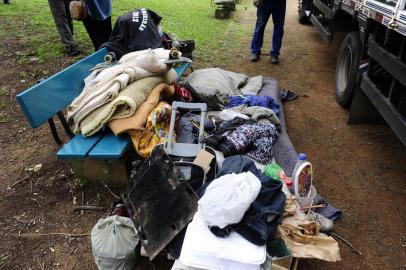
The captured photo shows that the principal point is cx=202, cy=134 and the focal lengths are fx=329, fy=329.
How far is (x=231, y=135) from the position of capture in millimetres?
2912

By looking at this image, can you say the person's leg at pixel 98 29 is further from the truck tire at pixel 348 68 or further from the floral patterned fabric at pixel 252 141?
the truck tire at pixel 348 68

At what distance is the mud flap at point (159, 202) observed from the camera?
2191 millimetres

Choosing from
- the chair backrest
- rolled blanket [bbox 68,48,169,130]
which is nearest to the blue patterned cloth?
rolled blanket [bbox 68,48,169,130]

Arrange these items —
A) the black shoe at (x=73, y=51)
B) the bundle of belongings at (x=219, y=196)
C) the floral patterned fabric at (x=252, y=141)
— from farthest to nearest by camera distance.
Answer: the black shoe at (x=73, y=51) < the floral patterned fabric at (x=252, y=141) < the bundle of belongings at (x=219, y=196)

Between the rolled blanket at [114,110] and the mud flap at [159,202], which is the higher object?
the rolled blanket at [114,110]

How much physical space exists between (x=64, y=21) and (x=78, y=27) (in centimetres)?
226

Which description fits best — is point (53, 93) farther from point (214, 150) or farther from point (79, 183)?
point (214, 150)

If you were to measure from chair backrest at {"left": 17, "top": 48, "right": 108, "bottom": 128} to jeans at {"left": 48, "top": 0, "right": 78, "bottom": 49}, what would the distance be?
236 centimetres

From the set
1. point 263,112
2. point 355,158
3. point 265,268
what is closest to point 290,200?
point 265,268

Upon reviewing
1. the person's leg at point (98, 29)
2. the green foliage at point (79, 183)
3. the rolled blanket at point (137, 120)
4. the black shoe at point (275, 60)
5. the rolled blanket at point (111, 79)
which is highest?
the person's leg at point (98, 29)

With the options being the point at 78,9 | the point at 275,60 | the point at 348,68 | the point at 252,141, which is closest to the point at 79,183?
the point at 252,141

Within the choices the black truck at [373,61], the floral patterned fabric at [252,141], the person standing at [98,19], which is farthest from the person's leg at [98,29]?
the black truck at [373,61]

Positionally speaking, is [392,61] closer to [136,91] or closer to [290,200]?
[290,200]

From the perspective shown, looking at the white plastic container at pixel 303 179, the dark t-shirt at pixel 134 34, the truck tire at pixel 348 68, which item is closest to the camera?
the white plastic container at pixel 303 179
